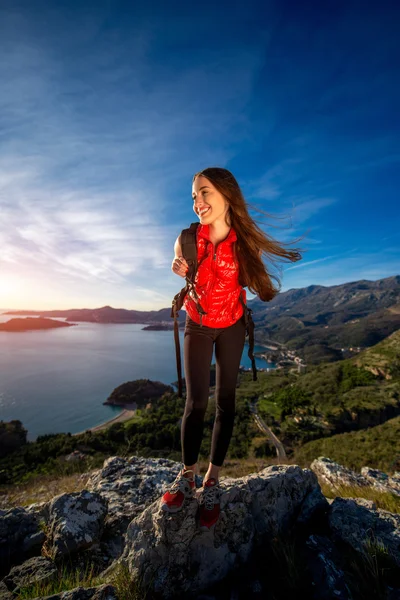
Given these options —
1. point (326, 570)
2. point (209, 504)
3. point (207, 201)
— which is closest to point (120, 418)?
point (209, 504)

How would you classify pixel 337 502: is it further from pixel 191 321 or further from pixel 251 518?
pixel 191 321

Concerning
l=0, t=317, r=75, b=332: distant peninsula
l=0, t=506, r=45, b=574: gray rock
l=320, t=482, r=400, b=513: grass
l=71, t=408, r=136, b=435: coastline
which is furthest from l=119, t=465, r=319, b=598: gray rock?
l=0, t=317, r=75, b=332: distant peninsula

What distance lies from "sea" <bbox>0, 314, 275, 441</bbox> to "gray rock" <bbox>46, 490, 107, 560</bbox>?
4745cm

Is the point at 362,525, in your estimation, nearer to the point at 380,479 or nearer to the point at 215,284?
A: the point at 215,284

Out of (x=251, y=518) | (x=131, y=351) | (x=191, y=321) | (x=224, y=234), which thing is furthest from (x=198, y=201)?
(x=131, y=351)

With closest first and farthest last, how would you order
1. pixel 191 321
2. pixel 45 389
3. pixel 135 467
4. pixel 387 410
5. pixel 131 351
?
1. pixel 191 321
2. pixel 135 467
3. pixel 387 410
4. pixel 45 389
5. pixel 131 351

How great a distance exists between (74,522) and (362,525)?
2.93 meters

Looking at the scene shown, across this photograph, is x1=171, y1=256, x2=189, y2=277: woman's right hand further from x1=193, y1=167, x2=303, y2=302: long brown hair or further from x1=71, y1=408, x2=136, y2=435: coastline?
x1=71, y1=408, x2=136, y2=435: coastline

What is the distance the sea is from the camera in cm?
4781

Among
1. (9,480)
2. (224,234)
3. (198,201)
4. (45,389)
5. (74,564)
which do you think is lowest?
(45,389)

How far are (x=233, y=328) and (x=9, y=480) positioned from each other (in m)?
27.7

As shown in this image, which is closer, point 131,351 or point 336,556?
point 336,556

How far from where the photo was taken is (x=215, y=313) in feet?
7.79

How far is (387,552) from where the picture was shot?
6.63 feet
